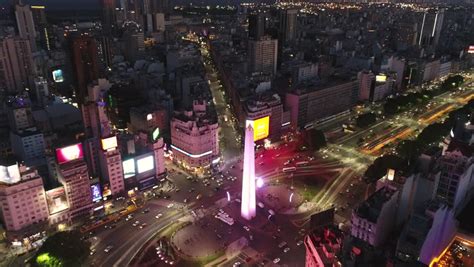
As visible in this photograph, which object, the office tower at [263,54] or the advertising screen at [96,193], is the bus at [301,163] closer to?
the advertising screen at [96,193]

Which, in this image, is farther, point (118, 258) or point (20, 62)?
point (20, 62)

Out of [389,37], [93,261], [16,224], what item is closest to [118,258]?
[93,261]

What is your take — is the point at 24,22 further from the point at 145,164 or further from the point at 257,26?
the point at 145,164

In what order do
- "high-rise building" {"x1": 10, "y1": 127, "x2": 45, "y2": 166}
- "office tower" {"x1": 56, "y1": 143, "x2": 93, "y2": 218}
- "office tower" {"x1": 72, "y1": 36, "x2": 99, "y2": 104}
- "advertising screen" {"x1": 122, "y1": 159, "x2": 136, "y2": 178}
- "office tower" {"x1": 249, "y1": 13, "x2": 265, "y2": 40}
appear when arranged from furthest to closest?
"office tower" {"x1": 249, "y1": 13, "x2": 265, "y2": 40}
"office tower" {"x1": 72, "y1": 36, "x2": 99, "y2": 104}
"high-rise building" {"x1": 10, "y1": 127, "x2": 45, "y2": 166}
"advertising screen" {"x1": 122, "y1": 159, "x2": 136, "y2": 178}
"office tower" {"x1": 56, "y1": 143, "x2": 93, "y2": 218}

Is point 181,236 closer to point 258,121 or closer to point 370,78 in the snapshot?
point 258,121

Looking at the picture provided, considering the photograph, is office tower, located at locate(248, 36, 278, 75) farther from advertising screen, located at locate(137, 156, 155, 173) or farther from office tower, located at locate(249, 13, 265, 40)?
advertising screen, located at locate(137, 156, 155, 173)

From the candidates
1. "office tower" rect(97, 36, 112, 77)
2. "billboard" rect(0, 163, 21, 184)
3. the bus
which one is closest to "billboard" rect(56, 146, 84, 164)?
"billboard" rect(0, 163, 21, 184)

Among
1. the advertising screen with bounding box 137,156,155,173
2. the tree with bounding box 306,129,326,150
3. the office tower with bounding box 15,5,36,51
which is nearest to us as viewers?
the advertising screen with bounding box 137,156,155,173
